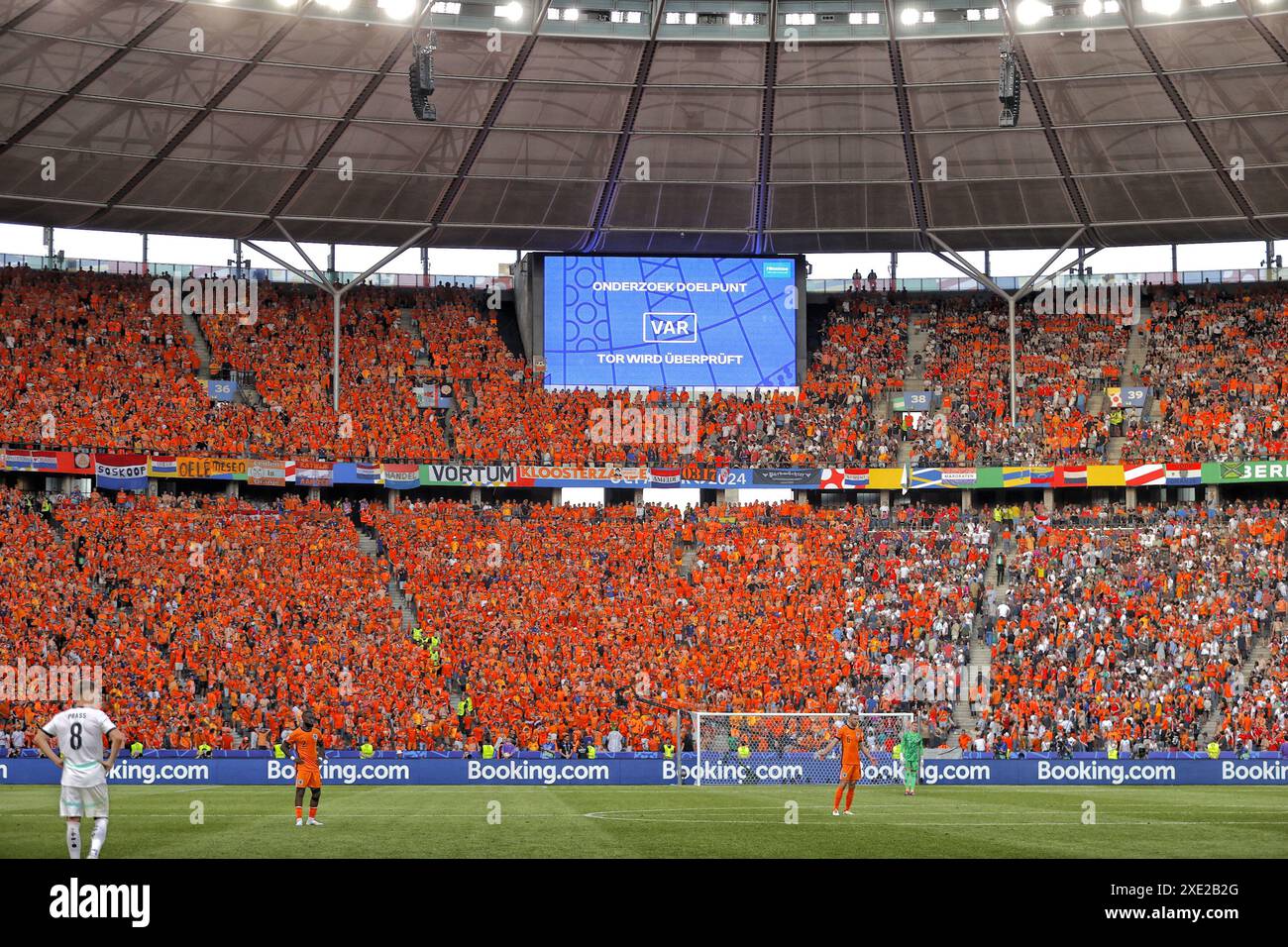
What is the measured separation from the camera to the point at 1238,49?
1635 inches

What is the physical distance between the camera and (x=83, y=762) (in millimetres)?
13500

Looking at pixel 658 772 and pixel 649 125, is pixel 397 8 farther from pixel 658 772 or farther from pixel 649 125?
pixel 658 772

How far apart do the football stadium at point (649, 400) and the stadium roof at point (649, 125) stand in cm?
17

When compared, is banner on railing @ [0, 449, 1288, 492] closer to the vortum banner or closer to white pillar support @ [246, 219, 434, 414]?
white pillar support @ [246, 219, 434, 414]

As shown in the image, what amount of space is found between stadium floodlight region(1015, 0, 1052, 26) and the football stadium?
0.28 ft

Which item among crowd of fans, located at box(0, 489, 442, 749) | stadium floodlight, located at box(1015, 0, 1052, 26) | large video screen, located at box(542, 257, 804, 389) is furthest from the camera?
large video screen, located at box(542, 257, 804, 389)

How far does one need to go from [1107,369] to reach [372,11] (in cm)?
Answer: 3033

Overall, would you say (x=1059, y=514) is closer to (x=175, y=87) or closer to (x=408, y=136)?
(x=408, y=136)

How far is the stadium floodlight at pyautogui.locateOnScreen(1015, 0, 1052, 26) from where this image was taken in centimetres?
4103

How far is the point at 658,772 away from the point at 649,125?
74.3 ft

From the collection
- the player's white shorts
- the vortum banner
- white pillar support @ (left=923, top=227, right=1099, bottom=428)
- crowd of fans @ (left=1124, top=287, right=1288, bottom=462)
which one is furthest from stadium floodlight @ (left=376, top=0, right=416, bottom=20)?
the player's white shorts

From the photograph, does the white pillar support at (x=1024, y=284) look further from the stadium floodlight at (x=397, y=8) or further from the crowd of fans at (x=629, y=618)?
the stadium floodlight at (x=397, y=8)

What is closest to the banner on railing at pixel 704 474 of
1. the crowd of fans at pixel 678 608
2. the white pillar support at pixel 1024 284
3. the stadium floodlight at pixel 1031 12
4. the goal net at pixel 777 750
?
the crowd of fans at pixel 678 608
